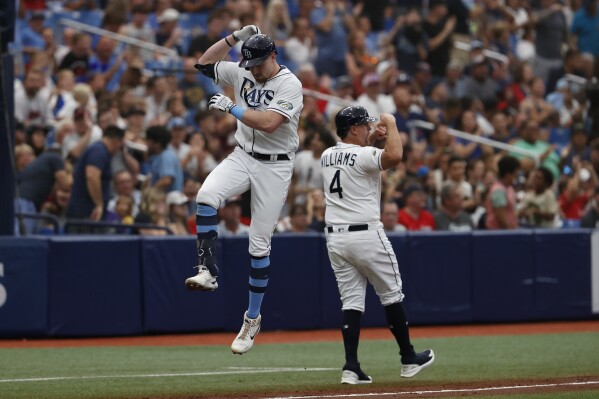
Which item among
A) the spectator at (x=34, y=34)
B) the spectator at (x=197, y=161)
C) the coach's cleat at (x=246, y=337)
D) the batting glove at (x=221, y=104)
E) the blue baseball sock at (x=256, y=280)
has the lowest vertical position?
the coach's cleat at (x=246, y=337)

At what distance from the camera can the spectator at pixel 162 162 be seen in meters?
15.8

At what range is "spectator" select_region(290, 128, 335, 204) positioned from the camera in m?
16.2

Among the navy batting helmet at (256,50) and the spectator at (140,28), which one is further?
the spectator at (140,28)

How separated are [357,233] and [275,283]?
540cm

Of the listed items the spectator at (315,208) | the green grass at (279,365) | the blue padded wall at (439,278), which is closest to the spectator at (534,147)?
the blue padded wall at (439,278)

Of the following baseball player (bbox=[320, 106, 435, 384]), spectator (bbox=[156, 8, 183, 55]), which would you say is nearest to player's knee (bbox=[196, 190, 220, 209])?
baseball player (bbox=[320, 106, 435, 384])

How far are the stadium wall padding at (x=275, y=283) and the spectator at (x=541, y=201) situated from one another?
0.93m

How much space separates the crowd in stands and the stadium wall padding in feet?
1.85

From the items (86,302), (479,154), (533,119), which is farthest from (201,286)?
(533,119)

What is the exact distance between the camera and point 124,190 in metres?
15.1

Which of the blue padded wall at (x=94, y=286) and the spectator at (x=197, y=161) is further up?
the spectator at (x=197, y=161)

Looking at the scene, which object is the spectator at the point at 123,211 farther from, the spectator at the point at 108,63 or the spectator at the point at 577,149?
the spectator at the point at 577,149

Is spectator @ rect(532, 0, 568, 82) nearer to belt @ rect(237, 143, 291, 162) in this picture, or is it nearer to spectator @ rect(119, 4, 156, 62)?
spectator @ rect(119, 4, 156, 62)

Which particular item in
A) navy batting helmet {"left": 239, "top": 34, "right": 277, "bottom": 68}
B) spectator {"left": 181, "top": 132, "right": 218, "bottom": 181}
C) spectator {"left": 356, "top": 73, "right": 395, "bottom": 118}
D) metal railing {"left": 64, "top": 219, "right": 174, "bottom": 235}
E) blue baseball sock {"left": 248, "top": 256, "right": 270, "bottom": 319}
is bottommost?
blue baseball sock {"left": 248, "top": 256, "right": 270, "bottom": 319}
